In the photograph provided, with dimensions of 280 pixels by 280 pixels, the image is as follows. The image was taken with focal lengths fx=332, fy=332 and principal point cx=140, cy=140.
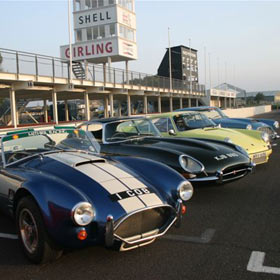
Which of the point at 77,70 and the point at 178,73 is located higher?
the point at 178,73

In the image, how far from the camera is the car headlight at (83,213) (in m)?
2.77

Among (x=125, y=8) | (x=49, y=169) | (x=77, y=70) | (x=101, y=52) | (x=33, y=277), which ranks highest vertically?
(x=125, y=8)

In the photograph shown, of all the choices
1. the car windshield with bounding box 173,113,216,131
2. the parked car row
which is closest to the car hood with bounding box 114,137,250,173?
the parked car row

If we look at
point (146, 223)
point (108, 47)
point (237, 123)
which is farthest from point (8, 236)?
point (108, 47)

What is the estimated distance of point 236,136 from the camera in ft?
24.3

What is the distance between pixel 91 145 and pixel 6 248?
1838 millimetres

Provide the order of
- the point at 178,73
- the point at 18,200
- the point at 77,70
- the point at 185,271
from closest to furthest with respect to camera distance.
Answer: the point at 185,271, the point at 18,200, the point at 77,70, the point at 178,73

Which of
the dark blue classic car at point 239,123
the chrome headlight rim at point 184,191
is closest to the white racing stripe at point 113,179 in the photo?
the chrome headlight rim at point 184,191

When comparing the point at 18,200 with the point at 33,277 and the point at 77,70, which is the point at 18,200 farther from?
the point at 77,70

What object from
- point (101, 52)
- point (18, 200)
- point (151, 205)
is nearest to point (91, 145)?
point (18, 200)

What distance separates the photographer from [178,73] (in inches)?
2514

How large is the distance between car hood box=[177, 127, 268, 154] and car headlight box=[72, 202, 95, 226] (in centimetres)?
471

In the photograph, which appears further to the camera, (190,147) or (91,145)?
(190,147)

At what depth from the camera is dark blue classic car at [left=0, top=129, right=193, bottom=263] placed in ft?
9.25
